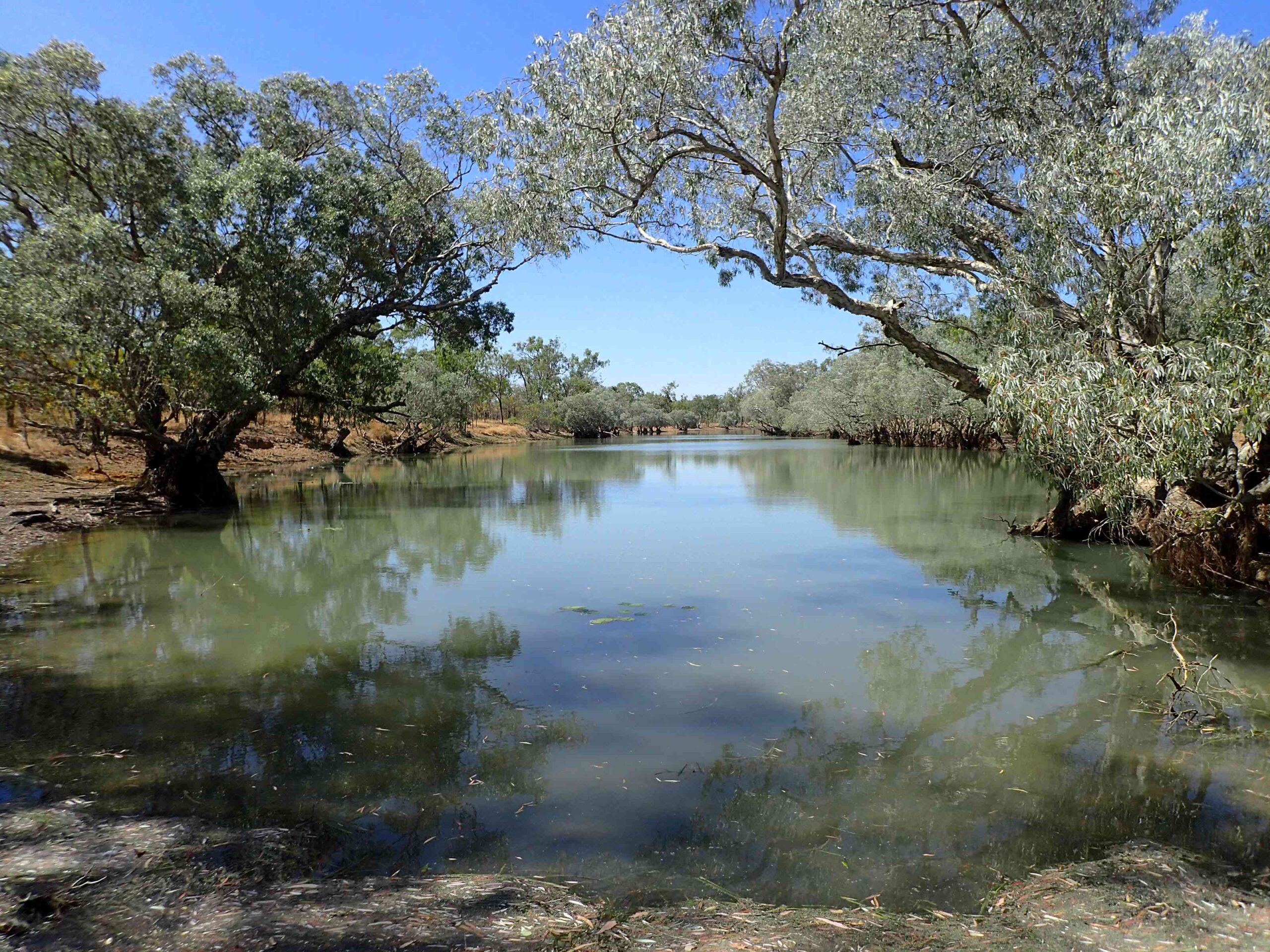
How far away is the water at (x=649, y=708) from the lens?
3535 mm

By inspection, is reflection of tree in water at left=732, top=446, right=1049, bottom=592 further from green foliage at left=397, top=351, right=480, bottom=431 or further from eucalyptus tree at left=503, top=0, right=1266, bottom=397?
green foliage at left=397, top=351, right=480, bottom=431

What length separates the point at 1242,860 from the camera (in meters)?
3.30

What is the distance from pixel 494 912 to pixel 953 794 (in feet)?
8.39

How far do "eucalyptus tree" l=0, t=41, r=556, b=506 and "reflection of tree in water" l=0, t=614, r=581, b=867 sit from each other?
24.7ft

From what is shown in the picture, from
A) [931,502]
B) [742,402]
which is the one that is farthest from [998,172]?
[742,402]

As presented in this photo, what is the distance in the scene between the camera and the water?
3535mm

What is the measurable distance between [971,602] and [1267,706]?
3415mm

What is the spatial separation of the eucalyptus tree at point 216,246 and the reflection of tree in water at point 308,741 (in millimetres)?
7534

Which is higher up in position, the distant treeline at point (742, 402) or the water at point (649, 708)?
the distant treeline at point (742, 402)

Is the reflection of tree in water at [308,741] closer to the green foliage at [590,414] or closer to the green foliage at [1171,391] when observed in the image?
the green foliage at [1171,391]

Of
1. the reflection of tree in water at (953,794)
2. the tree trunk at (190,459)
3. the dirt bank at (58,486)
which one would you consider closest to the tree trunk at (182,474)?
the tree trunk at (190,459)

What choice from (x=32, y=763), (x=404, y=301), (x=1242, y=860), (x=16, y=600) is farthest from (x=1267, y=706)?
(x=404, y=301)

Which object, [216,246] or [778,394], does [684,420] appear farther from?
[216,246]

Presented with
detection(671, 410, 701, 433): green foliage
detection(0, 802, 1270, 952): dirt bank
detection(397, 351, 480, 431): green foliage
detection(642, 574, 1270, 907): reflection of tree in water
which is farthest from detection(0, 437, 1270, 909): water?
detection(671, 410, 701, 433): green foliage
